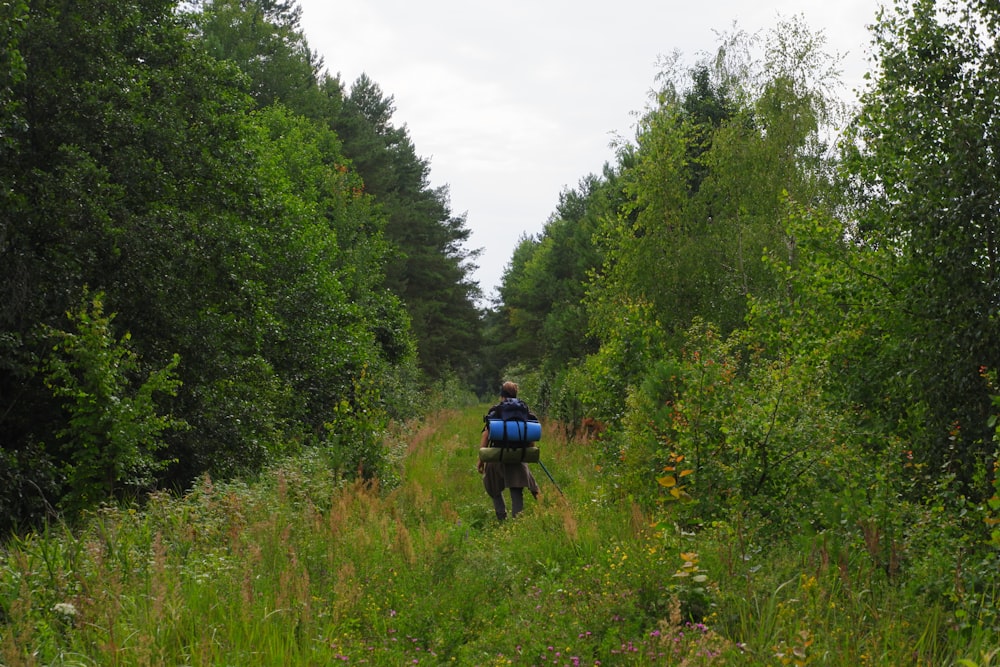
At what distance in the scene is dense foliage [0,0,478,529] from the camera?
33.8 ft

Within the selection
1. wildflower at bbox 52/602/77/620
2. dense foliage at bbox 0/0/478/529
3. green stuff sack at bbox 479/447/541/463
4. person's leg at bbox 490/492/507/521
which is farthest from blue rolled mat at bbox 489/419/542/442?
wildflower at bbox 52/602/77/620

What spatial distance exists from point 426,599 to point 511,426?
3.87m

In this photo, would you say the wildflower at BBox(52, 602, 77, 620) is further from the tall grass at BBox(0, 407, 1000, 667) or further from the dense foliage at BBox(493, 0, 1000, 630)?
the dense foliage at BBox(493, 0, 1000, 630)

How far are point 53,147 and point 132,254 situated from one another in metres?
1.95

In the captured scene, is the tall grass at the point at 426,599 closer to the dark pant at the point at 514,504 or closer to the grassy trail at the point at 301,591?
the grassy trail at the point at 301,591

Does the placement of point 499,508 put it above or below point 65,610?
below

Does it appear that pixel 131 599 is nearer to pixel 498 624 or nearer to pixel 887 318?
pixel 498 624

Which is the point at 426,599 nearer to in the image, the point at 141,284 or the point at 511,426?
the point at 511,426

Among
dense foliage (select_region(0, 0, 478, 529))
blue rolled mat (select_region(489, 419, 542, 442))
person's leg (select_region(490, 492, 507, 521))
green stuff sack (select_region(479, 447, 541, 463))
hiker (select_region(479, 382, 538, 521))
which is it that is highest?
dense foliage (select_region(0, 0, 478, 529))

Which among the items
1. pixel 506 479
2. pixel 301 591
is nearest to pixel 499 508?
pixel 506 479

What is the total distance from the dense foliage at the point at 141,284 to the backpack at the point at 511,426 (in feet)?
9.04

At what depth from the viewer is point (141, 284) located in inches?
511

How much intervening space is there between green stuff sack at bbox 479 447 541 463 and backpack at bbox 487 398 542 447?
57 millimetres

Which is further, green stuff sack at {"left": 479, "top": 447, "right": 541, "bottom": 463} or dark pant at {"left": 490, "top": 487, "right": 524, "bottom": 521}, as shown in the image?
dark pant at {"left": 490, "top": 487, "right": 524, "bottom": 521}
